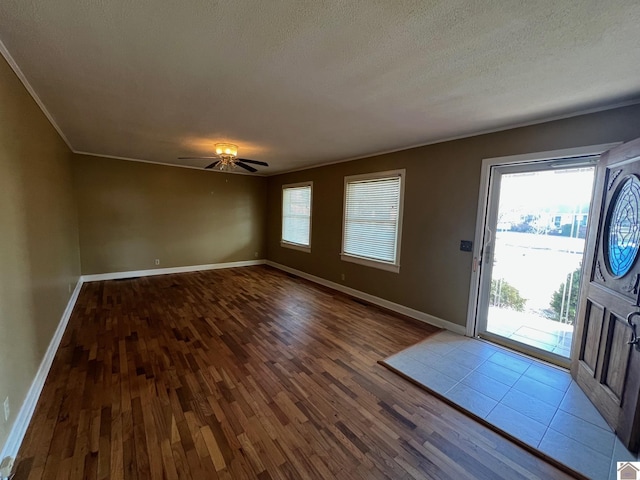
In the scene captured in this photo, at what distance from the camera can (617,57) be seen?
5.29 feet

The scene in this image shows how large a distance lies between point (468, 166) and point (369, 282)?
7.60ft

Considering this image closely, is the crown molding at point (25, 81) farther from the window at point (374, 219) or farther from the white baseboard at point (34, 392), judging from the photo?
the window at point (374, 219)

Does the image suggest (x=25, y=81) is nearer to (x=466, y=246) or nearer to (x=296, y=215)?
(x=466, y=246)

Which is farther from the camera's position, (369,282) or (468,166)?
(369,282)

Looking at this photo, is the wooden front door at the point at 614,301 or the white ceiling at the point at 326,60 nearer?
the white ceiling at the point at 326,60

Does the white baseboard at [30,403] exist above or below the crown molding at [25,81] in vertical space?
below

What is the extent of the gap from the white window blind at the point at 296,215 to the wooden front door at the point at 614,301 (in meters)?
4.47

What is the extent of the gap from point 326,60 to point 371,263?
10.9 feet

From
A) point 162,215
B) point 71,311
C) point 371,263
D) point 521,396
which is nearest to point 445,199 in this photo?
point 371,263

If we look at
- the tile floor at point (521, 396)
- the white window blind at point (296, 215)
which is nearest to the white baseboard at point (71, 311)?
the tile floor at point (521, 396)

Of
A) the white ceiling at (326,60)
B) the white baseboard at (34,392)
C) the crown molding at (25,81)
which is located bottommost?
the white baseboard at (34,392)

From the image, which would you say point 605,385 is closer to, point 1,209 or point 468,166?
point 468,166

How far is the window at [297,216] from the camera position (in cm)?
600

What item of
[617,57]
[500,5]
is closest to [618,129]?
[617,57]
